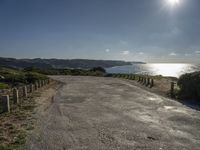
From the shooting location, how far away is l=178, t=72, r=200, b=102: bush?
15344 mm

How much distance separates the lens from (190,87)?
1593 cm

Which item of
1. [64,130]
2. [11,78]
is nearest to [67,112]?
[64,130]

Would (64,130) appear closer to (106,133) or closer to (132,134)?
(106,133)

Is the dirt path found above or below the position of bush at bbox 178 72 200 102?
below

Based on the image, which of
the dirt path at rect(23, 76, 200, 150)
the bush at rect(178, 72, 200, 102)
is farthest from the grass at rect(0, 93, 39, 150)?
the bush at rect(178, 72, 200, 102)

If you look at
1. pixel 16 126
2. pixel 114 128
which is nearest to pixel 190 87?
pixel 114 128

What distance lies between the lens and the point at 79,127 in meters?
8.25

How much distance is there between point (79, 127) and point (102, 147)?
7.14 feet

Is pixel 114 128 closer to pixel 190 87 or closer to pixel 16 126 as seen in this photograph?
pixel 16 126

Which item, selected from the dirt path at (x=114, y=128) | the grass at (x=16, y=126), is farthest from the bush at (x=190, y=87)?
the grass at (x=16, y=126)

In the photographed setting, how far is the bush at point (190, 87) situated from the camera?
1534 cm

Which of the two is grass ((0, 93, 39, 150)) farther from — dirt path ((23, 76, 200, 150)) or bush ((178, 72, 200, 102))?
bush ((178, 72, 200, 102))

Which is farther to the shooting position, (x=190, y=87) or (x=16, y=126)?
(x=190, y=87)

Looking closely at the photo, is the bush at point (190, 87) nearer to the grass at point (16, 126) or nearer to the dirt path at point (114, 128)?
the dirt path at point (114, 128)
